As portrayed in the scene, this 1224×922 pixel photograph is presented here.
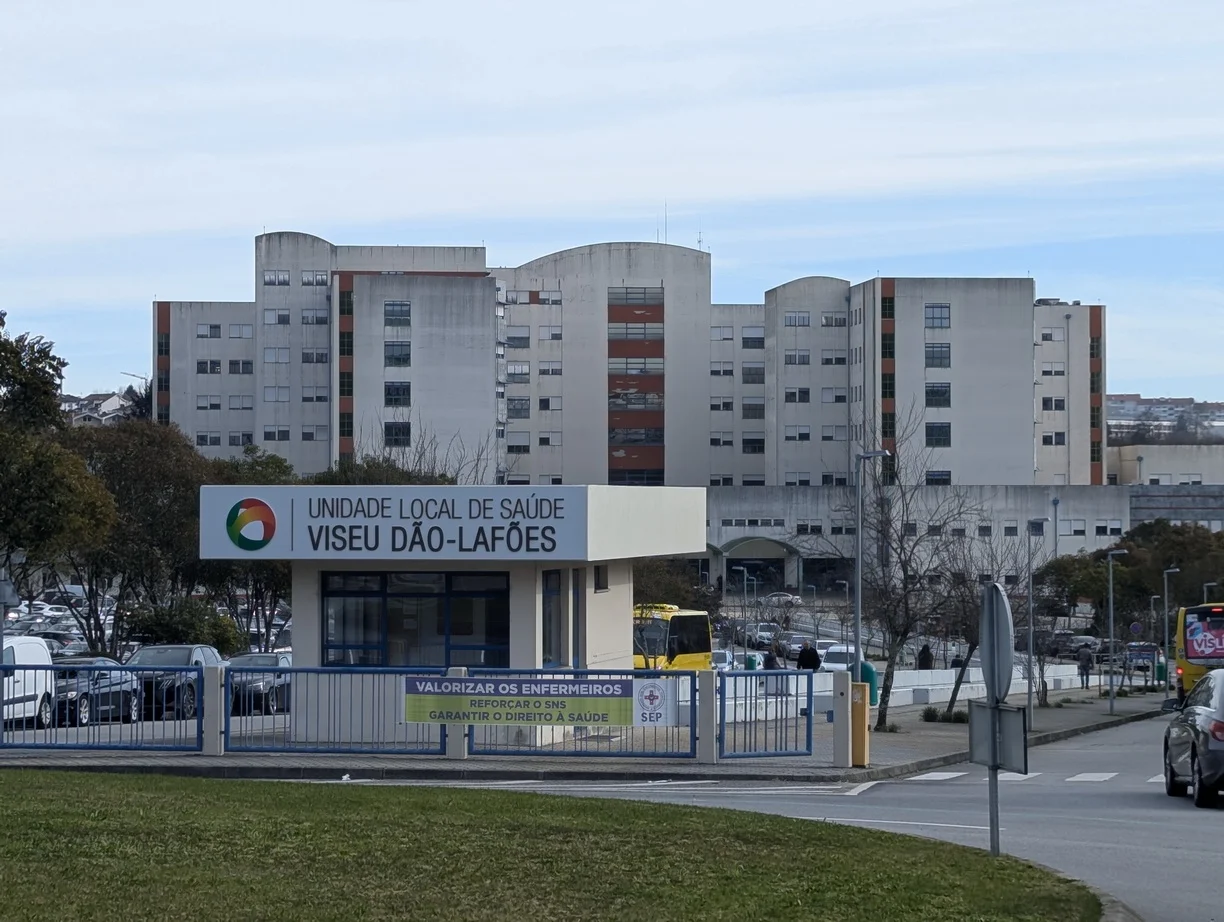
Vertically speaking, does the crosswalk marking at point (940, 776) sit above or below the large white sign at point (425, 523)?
below

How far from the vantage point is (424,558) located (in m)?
24.4

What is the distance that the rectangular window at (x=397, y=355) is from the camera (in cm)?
10406

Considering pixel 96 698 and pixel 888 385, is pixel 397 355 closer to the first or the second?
pixel 888 385

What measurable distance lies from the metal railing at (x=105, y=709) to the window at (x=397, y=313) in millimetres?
82361

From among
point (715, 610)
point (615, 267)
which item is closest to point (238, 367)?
point (615, 267)

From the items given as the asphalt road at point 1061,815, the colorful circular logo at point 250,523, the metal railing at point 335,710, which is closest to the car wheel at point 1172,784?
the asphalt road at point 1061,815

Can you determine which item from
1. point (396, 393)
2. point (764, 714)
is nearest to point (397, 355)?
point (396, 393)

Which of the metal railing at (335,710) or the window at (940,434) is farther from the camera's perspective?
the window at (940,434)

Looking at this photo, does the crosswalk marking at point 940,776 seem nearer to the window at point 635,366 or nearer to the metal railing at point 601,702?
the metal railing at point 601,702

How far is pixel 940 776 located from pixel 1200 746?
17.2 ft

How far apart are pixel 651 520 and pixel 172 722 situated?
909cm

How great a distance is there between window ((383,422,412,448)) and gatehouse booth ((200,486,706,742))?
76.3 metres

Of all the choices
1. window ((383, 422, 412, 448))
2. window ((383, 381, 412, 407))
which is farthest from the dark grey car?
window ((383, 381, 412, 407))

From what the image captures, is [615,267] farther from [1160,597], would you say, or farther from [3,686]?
[3,686]
